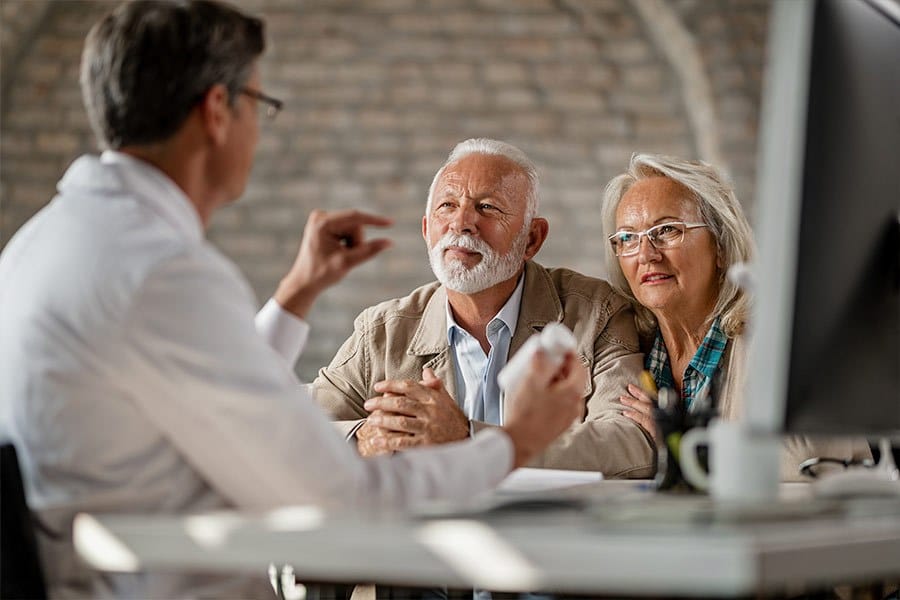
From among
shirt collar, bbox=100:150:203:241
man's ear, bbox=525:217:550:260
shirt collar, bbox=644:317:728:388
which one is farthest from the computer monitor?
man's ear, bbox=525:217:550:260

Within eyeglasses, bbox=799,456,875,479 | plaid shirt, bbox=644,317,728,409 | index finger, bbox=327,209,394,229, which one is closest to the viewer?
index finger, bbox=327,209,394,229

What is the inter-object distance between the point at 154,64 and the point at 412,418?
1024mm

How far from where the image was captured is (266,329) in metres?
2.00

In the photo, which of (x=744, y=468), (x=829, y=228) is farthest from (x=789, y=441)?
(x=829, y=228)

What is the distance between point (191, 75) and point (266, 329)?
478 millimetres

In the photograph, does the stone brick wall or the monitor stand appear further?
the stone brick wall

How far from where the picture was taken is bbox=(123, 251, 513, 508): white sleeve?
144cm

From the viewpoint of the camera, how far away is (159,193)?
1.63 meters

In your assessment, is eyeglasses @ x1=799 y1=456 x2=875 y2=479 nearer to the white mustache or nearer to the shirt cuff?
the shirt cuff

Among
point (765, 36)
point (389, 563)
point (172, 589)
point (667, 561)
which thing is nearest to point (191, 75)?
point (172, 589)

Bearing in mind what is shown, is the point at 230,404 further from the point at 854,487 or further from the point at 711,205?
the point at 711,205

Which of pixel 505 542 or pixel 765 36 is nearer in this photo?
pixel 505 542

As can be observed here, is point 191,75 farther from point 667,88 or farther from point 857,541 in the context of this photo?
point 667,88

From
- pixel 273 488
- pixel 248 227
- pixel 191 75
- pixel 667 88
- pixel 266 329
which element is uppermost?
pixel 667 88
